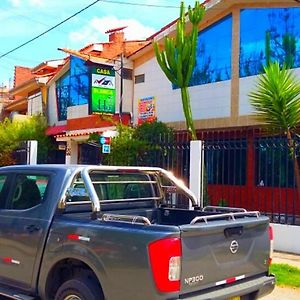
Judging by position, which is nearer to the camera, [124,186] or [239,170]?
[124,186]

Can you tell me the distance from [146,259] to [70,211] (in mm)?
1355

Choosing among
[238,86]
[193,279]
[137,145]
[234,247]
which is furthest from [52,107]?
[193,279]

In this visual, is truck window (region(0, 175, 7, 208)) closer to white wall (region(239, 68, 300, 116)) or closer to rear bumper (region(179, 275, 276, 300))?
rear bumper (region(179, 275, 276, 300))

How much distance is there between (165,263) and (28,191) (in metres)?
2.07

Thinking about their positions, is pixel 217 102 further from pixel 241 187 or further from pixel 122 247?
pixel 122 247

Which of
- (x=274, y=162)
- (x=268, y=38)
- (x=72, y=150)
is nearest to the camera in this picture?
(x=274, y=162)

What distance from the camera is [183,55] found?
13617 millimetres

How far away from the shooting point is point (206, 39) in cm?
1543

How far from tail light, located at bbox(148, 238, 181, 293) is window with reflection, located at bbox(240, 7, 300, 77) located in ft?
33.2

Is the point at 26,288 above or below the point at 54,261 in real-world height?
below

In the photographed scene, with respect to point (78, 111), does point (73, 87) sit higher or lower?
higher

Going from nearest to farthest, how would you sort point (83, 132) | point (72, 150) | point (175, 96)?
point (175, 96) < point (83, 132) < point (72, 150)

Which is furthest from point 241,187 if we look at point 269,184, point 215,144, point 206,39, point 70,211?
point 70,211

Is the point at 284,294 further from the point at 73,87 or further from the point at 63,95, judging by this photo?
the point at 63,95
